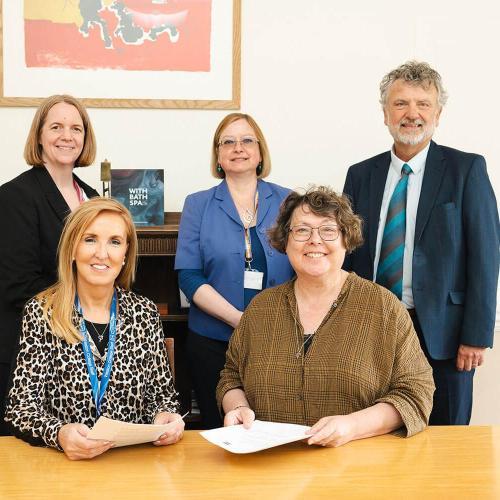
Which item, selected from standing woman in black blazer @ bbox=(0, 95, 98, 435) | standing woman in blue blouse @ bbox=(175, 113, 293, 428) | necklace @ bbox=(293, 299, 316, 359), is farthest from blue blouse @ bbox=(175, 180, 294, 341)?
necklace @ bbox=(293, 299, 316, 359)

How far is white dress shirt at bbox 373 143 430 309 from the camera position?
2840 millimetres

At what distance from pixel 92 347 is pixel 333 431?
2.34ft

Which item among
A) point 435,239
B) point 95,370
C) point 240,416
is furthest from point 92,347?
point 435,239

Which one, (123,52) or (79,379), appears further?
(123,52)

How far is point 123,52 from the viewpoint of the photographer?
3.75 metres

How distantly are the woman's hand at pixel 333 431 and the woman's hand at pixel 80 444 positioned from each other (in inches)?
20.2

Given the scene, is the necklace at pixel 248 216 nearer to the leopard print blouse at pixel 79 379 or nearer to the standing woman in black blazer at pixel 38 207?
the standing woman in black blazer at pixel 38 207

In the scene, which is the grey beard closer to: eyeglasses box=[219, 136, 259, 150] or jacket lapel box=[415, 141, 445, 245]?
jacket lapel box=[415, 141, 445, 245]

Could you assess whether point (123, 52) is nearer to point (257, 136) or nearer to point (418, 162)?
point (257, 136)

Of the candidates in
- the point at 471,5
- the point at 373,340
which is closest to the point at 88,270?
the point at 373,340

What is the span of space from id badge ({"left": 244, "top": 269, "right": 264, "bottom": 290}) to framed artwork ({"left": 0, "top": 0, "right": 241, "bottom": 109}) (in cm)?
121

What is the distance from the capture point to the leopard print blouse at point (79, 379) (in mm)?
2039

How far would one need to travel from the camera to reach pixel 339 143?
393cm

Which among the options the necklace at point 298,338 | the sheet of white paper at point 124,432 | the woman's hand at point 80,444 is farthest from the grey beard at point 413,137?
the woman's hand at point 80,444
